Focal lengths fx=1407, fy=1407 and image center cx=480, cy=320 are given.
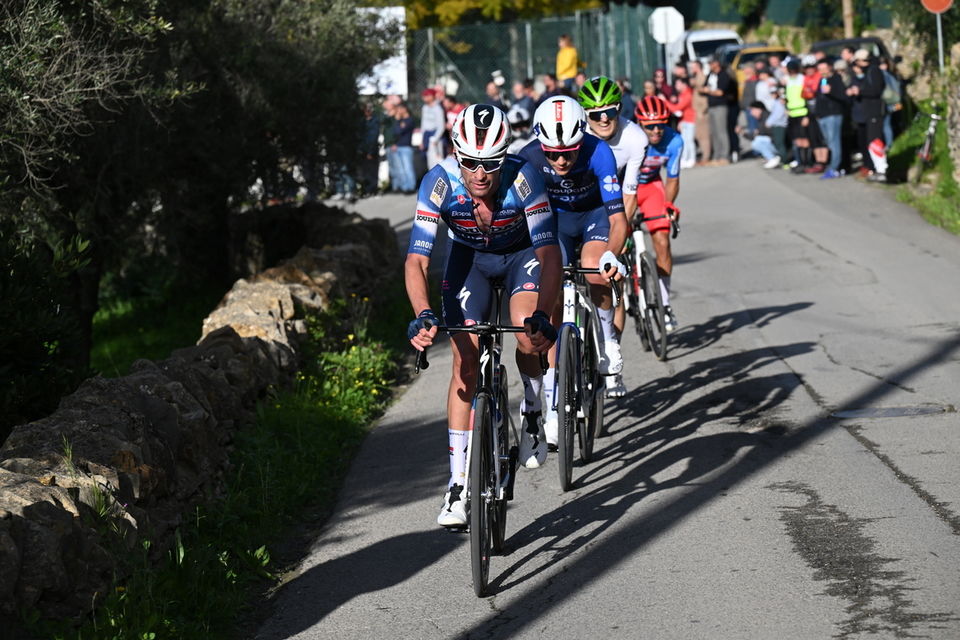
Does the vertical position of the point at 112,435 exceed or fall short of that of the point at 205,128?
it falls short

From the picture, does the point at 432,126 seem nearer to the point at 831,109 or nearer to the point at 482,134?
the point at 831,109

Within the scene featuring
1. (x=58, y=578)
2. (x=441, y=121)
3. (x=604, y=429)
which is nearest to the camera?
(x=58, y=578)

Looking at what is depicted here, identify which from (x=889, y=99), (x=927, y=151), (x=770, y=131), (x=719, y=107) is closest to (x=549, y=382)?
(x=927, y=151)

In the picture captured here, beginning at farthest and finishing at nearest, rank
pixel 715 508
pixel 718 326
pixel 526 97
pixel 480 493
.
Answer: pixel 526 97
pixel 718 326
pixel 715 508
pixel 480 493

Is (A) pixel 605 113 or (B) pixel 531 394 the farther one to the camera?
(A) pixel 605 113

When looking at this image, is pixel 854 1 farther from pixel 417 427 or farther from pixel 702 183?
pixel 417 427

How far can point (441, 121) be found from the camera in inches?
1129

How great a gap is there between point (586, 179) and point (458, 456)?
9.80 feet

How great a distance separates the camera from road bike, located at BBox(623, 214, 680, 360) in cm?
1153

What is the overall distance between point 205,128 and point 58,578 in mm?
9507

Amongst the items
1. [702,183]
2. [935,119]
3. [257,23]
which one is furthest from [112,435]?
[702,183]

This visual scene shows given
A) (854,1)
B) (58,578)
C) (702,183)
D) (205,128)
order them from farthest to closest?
(854,1) < (702,183) < (205,128) < (58,578)

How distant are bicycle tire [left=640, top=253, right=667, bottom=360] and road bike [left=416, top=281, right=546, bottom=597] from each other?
4.51 meters

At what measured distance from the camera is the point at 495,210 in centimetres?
717
